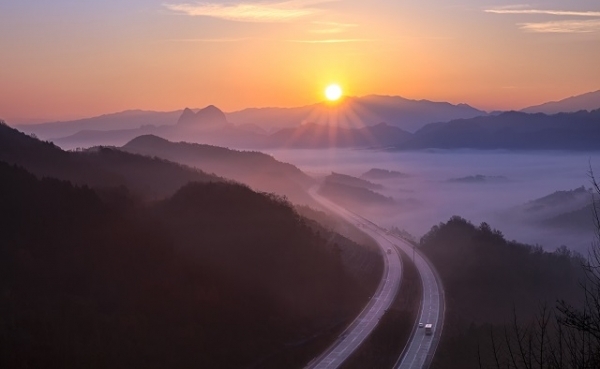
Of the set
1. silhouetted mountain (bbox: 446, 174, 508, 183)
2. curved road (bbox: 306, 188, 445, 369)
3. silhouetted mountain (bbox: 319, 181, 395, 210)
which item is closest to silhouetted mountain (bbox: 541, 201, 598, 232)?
silhouetted mountain (bbox: 319, 181, 395, 210)

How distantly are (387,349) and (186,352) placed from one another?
9.57 meters

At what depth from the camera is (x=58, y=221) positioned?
1252 inches

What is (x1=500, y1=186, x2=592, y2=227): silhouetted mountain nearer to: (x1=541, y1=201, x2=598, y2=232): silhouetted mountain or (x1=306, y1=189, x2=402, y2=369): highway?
(x1=541, y1=201, x2=598, y2=232): silhouetted mountain

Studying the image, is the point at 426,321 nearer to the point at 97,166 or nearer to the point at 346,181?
the point at 97,166

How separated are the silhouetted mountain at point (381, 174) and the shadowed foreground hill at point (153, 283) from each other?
423 feet

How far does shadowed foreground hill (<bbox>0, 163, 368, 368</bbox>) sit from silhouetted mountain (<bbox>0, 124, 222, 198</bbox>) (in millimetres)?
7622

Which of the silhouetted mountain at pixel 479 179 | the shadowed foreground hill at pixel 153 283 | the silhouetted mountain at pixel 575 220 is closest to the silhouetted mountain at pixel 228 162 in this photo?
the silhouetted mountain at pixel 575 220

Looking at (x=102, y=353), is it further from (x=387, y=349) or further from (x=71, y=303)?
(x=387, y=349)

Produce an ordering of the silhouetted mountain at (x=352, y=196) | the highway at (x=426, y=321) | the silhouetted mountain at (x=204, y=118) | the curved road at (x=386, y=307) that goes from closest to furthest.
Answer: the curved road at (x=386, y=307) < the highway at (x=426, y=321) < the silhouetted mountain at (x=352, y=196) < the silhouetted mountain at (x=204, y=118)

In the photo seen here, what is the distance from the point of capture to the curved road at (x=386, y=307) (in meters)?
29.4

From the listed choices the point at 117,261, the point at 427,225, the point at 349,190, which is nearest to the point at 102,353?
the point at 117,261

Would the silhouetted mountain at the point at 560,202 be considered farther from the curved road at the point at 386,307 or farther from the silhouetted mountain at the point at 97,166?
the silhouetted mountain at the point at 97,166

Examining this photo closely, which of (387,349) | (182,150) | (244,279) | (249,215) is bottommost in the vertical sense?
(387,349)

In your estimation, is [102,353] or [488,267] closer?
[102,353]
